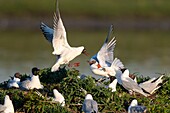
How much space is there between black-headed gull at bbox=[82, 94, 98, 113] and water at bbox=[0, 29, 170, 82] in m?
9.76

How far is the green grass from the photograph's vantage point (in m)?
53.1

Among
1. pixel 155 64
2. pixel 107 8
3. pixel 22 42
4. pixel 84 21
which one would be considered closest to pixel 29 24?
pixel 84 21

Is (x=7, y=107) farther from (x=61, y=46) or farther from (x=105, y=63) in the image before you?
(x=105, y=63)

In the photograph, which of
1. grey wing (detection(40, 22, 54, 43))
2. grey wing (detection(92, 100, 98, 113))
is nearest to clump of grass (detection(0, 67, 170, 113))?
grey wing (detection(92, 100, 98, 113))

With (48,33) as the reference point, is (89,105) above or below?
below

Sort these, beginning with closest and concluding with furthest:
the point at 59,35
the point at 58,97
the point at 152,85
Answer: the point at 58,97 < the point at 152,85 < the point at 59,35

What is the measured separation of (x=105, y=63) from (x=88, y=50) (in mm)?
19499

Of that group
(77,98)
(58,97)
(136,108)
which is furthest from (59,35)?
(136,108)

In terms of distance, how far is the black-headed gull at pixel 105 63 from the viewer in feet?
46.7

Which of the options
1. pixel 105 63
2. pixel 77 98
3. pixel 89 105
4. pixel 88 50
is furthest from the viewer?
pixel 88 50

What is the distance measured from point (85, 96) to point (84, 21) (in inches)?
1584

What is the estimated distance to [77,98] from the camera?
12.5 metres

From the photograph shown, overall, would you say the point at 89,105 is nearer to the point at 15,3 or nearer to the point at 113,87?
the point at 113,87

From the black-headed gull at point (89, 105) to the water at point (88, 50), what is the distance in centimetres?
976
